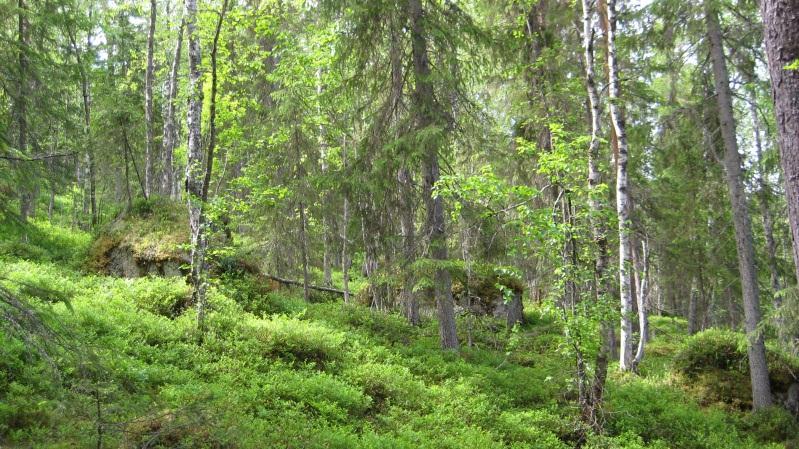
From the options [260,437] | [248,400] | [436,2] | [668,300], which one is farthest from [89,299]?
[668,300]

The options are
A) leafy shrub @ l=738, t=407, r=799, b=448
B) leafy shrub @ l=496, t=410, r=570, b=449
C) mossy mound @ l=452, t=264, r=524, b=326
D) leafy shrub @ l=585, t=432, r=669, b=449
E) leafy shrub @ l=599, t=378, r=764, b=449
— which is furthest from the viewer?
mossy mound @ l=452, t=264, r=524, b=326

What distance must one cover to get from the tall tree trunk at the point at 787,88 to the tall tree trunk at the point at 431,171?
7.36m

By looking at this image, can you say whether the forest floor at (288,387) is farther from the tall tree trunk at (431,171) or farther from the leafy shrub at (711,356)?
the tall tree trunk at (431,171)

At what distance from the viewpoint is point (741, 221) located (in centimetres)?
1156

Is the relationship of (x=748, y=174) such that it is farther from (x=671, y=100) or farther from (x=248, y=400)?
(x=248, y=400)

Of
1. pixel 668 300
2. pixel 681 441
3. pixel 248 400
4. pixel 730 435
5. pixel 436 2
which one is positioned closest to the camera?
pixel 248 400

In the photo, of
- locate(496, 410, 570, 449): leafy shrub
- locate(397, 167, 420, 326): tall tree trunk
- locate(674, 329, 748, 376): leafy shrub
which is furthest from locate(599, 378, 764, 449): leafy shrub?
locate(397, 167, 420, 326): tall tree trunk

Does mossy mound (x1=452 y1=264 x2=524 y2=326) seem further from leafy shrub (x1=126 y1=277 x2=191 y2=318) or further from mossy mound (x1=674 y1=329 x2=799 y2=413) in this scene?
leafy shrub (x1=126 y1=277 x2=191 y2=318)

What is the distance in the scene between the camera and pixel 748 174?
41.2 ft

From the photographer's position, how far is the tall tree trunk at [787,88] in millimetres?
3953

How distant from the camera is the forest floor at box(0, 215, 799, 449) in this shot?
558 centimetres

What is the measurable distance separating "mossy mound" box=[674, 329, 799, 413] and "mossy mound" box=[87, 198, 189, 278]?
1328cm

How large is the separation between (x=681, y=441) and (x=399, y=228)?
25.2 ft

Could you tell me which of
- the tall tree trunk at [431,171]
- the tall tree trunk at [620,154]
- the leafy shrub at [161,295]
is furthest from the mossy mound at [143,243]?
the tall tree trunk at [620,154]
